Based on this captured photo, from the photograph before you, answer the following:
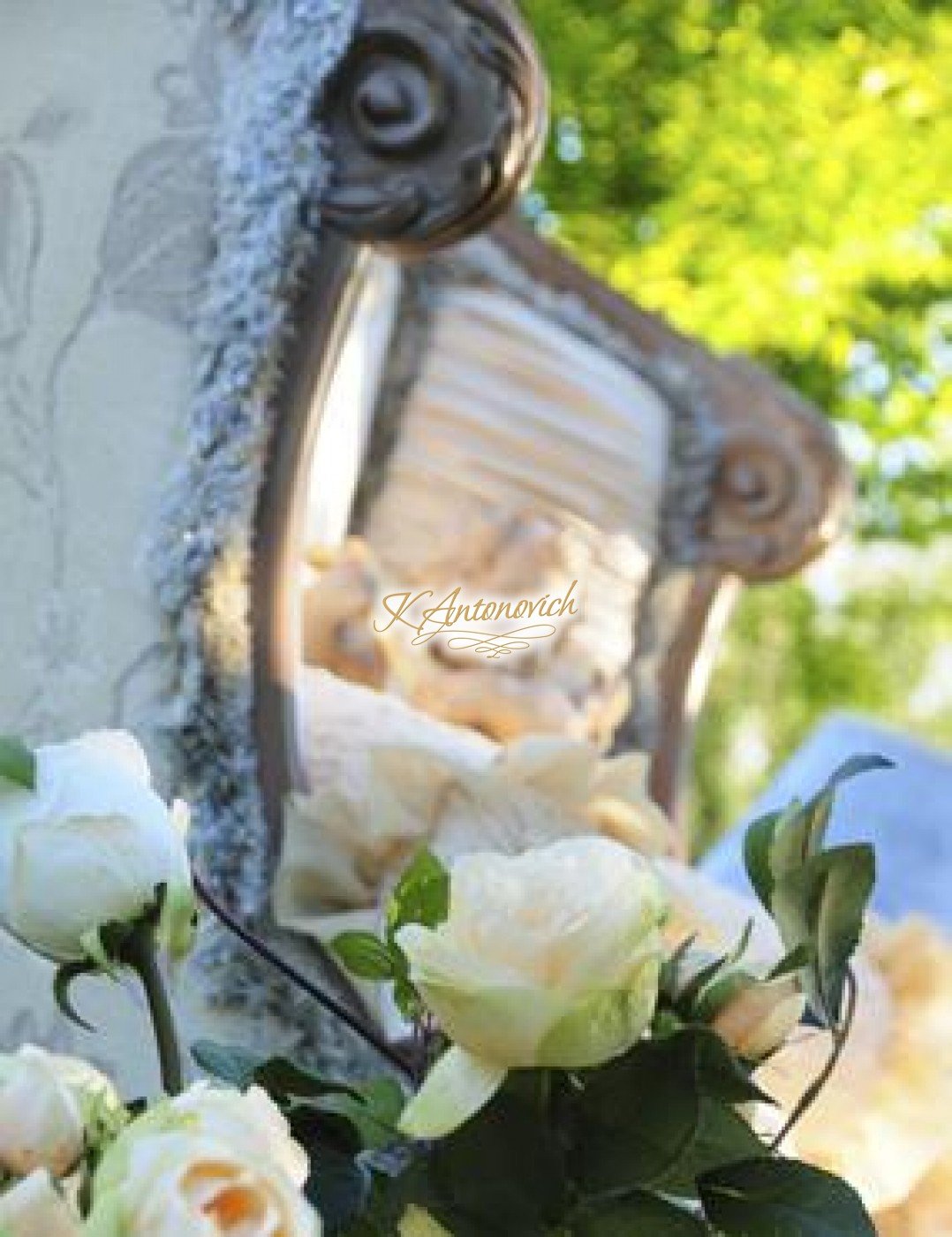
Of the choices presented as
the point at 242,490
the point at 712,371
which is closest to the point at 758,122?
the point at 712,371

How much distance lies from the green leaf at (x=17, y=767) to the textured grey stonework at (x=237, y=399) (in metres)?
0.34

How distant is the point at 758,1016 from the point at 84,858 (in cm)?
12

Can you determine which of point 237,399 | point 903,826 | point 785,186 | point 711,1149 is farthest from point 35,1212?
point 785,186

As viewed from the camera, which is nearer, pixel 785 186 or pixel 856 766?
pixel 856 766

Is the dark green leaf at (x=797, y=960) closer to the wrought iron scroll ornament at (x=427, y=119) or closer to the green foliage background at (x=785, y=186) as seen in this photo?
the wrought iron scroll ornament at (x=427, y=119)

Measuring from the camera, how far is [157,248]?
0.78 m

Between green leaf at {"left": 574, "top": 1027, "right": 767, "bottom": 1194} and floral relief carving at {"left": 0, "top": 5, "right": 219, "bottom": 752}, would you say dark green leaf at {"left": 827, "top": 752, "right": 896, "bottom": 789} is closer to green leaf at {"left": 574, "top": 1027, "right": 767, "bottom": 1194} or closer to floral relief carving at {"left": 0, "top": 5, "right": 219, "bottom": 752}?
green leaf at {"left": 574, "top": 1027, "right": 767, "bottom": 1194}

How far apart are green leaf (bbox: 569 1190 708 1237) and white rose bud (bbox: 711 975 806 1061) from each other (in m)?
0.03

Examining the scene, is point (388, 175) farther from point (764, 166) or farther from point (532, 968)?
point (764, 166)

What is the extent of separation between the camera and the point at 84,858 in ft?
1.34

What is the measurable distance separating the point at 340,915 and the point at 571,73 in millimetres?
2747

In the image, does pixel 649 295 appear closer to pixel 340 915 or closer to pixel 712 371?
pixel 712 371

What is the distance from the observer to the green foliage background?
3352 mm

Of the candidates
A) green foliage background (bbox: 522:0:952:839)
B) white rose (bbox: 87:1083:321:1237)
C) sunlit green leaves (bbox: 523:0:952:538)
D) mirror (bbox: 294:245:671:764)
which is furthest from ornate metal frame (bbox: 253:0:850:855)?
sunlit green leaves (bbox: 523:0:952:538)
